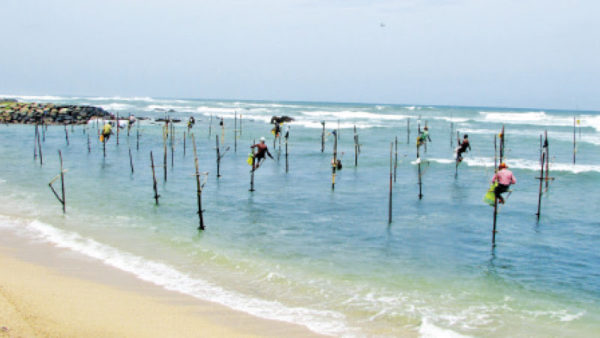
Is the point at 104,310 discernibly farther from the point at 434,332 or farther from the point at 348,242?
the point at 348,242

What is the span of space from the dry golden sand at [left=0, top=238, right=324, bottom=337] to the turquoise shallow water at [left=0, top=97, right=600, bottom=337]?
17.9 inches

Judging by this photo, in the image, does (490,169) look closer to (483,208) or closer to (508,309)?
(483,208)

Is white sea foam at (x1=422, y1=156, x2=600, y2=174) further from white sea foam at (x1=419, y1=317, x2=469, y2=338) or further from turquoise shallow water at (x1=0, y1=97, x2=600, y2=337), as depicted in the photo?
white sea foam at (x1=419, y1=317, x2=469, y2=338)

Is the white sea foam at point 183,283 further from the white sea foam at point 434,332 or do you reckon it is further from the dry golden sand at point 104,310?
the white sea foam at point 434,332

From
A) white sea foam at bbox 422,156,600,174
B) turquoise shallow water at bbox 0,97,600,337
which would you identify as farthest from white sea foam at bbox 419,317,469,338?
white sea foam at bbox 422,156,600,174

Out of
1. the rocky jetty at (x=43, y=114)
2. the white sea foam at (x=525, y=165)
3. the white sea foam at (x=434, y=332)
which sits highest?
the rocky jetty at (x=43, y=114)

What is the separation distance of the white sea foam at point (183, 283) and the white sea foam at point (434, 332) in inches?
42.8

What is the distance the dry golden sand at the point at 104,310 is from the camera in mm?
6742

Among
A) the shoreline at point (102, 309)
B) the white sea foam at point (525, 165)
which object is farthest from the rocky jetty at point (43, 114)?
the shoreline at point (102, 309)

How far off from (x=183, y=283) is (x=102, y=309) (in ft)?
5.63

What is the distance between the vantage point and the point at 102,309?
7.49 meters

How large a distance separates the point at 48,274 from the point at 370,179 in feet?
48.6

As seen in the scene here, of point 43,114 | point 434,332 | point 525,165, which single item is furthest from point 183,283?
point 43,114

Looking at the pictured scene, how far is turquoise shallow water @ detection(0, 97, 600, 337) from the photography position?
8.16 metres
